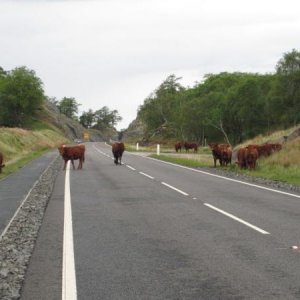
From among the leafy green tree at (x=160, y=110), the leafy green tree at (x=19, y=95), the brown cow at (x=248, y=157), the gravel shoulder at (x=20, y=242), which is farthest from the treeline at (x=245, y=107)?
the gravel shoulder at (x=20, y=242)

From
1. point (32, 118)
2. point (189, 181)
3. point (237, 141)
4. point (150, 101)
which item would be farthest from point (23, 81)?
point (189, 181)

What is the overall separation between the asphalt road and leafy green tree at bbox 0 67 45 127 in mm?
104538

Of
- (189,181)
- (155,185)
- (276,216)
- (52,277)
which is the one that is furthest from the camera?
(189,181)

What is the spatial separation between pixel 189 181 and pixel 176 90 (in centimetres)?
11539

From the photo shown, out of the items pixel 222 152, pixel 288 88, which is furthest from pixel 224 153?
pixel 288 88

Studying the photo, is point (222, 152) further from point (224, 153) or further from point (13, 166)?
point (13, 166)

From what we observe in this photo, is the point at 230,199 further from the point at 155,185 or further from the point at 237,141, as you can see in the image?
the point at 237,141

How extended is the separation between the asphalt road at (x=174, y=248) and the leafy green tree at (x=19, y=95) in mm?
104538

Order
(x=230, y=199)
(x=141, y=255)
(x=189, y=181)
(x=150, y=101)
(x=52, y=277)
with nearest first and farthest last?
(x=52, y=277)
(x=141, y=255)
(x=230, y=199)
(x=189, y=181)
(x=150, y=101)

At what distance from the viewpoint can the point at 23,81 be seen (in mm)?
115938

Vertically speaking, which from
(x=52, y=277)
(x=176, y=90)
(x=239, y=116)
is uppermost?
(x=176, y=90)

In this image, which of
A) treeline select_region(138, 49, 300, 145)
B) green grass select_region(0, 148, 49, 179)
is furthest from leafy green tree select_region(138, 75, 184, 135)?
green grass select_region(0, 148, 49, 179)

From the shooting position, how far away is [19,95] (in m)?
115

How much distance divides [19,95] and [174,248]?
367 feet
